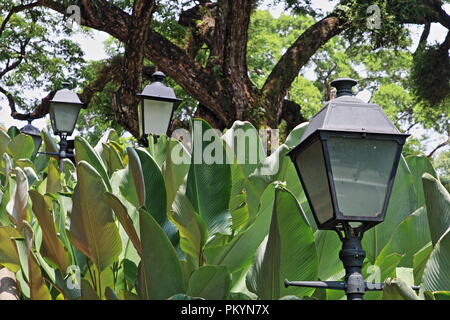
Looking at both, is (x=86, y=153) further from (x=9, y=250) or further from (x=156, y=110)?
(x=156, y=110)

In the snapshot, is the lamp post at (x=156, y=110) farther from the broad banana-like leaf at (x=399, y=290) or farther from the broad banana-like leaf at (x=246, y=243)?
the broad banana-like leaf at (x=399, y=290)

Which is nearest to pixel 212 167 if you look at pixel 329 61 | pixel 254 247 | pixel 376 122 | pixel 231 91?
pixel 254 247

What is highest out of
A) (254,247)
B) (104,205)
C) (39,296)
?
(104,205)

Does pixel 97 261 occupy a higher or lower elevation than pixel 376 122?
lower

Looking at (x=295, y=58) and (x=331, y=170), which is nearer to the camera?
(x=331, y=170)

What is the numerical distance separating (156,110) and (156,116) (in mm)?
50

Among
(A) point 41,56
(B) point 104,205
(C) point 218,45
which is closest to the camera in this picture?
(B) point 104,205

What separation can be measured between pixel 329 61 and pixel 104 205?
29592 millimetres

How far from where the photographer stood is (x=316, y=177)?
5.99 ft

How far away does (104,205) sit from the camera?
1.57 metres

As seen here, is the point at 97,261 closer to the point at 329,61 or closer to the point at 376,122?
the point at 376,122

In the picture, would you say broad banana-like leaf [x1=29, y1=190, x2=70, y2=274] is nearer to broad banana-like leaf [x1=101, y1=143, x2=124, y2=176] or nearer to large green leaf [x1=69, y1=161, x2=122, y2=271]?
large green leaf [x1=69, y1=161, x2=122, y2=271]

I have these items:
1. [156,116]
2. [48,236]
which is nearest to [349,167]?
[48,236]

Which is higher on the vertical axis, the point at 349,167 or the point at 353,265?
the point at 349,167
